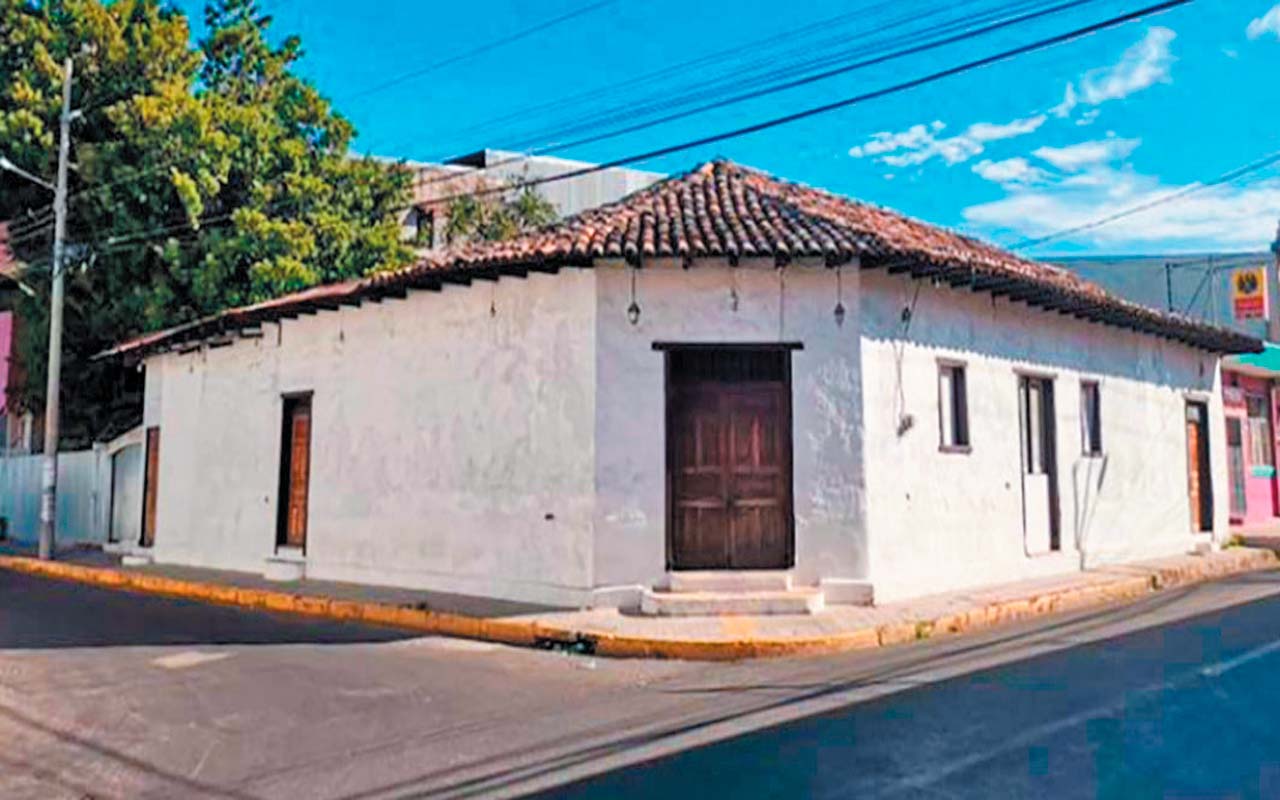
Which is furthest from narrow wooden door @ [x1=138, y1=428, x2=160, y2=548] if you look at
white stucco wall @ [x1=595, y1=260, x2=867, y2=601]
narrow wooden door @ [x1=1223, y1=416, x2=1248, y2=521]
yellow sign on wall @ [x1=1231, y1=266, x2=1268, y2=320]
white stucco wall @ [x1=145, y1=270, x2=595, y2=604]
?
yellow sign on wall @ [x1=1231, y1=266, x2=1268, y2=320]

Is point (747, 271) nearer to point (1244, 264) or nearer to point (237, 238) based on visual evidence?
point (237, 238)

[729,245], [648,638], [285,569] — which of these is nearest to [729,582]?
[648,638]

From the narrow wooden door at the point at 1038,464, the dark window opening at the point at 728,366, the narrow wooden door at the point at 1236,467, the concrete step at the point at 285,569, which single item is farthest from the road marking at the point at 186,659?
the narrow wooden door at the point at 1236,467

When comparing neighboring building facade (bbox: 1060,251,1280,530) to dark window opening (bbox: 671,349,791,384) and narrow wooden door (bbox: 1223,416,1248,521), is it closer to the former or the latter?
narrow wooden door (bbox: 1223,416,1248,521)

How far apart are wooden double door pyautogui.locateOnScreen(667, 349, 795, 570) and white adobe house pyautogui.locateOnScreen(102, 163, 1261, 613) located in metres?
0.02

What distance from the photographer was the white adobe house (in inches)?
413

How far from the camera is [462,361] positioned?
11930mm

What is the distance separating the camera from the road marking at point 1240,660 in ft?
23.9

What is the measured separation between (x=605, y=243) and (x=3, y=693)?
6566mm

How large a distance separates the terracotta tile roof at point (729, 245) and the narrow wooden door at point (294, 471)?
1.46m

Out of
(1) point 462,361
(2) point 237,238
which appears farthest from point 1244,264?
(2) point 237,238

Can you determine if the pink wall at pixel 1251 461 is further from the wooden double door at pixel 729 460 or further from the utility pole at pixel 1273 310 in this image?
the wooden double door at pixel 729 460

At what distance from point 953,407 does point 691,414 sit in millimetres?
3688

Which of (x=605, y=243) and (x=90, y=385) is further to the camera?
(x=90, y=385)
